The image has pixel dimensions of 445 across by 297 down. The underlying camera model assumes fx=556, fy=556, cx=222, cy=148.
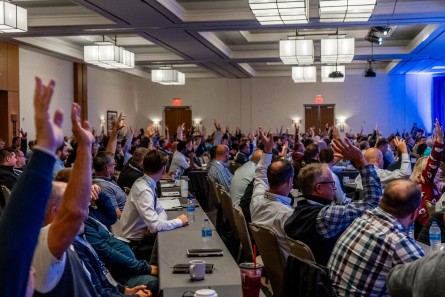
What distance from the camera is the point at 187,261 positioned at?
3590mm

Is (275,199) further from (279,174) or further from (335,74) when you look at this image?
(335,74)

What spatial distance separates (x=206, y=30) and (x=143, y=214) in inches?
267

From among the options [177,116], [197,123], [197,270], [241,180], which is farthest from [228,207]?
[177,116]

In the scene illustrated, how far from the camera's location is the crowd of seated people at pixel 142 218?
1.32 meters

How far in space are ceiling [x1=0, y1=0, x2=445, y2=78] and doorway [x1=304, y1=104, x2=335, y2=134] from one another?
4415mm

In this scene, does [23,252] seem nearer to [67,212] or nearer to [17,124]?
[67,212]

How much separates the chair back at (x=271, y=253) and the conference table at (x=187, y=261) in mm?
246

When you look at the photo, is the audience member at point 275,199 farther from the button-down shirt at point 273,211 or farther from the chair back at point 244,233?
the chair back at point 244,233

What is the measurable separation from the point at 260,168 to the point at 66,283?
3.49 m

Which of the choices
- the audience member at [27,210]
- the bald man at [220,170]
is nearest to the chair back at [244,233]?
the audience member at [27,210]

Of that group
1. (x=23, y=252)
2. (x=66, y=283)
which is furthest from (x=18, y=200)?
(x=66, y=283)

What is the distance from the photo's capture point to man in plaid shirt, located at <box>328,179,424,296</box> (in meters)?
2.68

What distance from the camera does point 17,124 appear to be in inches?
539

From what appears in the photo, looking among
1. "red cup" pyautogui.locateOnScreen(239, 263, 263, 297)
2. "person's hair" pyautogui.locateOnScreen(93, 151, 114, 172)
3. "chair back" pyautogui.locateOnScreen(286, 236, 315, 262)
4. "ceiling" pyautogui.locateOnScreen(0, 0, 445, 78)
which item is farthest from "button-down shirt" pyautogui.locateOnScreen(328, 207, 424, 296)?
"ceiling" pyautogui.locateOnScreen(0, 0, 445, 78)
